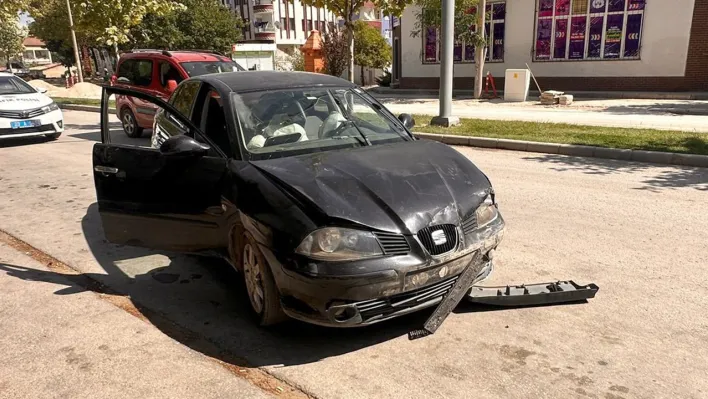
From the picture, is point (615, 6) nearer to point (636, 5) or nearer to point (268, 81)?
point (636, 5)

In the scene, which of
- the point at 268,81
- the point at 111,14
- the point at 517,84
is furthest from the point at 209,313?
the point at 517,84

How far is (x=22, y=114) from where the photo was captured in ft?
39.4

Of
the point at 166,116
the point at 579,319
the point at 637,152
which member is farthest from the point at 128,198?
the point at 637,152

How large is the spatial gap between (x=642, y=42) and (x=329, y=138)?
19671 millimetres

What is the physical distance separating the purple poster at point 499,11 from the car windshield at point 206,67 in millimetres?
14357

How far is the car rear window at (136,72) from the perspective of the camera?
12055mm

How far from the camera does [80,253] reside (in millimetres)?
5289

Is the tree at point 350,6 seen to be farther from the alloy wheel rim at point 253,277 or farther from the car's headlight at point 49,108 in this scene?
the alloy wheel rim at point 253,277

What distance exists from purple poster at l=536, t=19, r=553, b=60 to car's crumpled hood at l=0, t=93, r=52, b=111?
705 inches

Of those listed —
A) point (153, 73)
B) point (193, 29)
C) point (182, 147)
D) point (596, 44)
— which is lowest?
point (182, 147)

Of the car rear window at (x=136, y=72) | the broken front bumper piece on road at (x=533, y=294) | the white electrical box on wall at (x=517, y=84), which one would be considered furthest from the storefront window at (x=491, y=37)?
the broken front bumper piece on road at (x=533, y=294)

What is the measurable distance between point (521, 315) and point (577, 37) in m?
20.4

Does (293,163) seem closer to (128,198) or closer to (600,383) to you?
(128,198)

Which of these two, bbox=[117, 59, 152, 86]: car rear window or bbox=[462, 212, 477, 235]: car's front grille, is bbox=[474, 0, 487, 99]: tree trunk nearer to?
bbox=[117, 59, 152, 86]: car rear window
